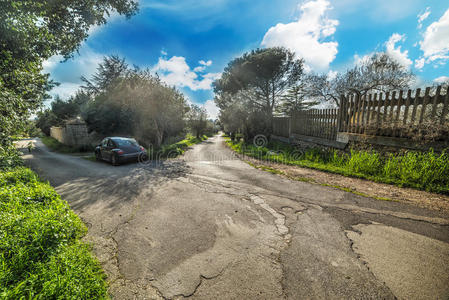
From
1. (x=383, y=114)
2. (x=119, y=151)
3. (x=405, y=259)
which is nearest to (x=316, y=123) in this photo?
(x=383, y=114)

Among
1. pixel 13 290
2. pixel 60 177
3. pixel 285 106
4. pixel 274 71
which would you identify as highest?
pixel 274 71

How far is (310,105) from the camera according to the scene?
67.8ft

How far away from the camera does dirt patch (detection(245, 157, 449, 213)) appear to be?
3546mm

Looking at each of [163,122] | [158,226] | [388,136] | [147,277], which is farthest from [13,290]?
[163,122]

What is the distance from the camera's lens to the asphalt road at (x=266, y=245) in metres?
1.81

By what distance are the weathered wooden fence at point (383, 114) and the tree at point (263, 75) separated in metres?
10.9

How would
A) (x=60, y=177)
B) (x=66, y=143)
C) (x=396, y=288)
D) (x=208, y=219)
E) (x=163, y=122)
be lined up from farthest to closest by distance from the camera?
(x=66, y=143), (x=163, y=122), (x=60, y=177), (x=208, y=219), (x=396, y=288)

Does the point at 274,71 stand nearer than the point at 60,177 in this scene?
No

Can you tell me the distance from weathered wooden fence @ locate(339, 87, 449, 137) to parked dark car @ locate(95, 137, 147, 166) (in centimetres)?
1045

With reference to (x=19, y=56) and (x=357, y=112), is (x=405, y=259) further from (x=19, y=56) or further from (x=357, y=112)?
(x=19, y=56)

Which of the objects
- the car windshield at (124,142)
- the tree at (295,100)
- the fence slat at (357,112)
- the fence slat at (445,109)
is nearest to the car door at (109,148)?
the car windshield at (124,142)

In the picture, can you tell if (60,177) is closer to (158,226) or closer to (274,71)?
(158,226)

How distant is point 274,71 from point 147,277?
71.2 feet

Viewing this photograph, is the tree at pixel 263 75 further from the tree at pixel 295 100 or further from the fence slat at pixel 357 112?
the fence slat at pixel 357 112
